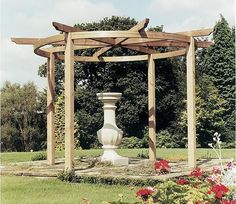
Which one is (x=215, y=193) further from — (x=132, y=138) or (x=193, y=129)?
(x=132, y=138)

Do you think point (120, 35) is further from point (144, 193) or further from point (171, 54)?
point (144, 193)

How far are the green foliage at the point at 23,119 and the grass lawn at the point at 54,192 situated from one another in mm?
16768

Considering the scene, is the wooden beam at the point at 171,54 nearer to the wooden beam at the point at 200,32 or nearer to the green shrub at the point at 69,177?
the wooden beam at the point at 200,32

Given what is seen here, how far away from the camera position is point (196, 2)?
22188 millimetres

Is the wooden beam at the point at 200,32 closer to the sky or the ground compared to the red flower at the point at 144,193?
closer to the sky

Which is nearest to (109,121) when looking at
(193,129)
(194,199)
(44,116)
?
(193,129)

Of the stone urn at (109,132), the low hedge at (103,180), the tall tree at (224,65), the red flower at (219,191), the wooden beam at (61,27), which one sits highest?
→ the tall tree at (224,65)

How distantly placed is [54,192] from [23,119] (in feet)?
61.4

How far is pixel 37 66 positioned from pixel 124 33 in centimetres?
1681

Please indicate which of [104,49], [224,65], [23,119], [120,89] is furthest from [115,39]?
[224,65]

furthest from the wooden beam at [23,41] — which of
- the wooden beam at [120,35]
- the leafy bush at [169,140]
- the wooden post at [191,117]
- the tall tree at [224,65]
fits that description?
the tall tree at [224,65]

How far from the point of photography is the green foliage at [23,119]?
82.5ft

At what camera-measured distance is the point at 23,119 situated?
25.5 m

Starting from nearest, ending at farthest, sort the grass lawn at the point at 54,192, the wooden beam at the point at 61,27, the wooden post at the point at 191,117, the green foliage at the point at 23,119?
the grass lawn at the point at 54,192 < the wooden beam at the point at 61,27 < the wooden post at the point at 191,117 < the green foliage at the point at 23,119
